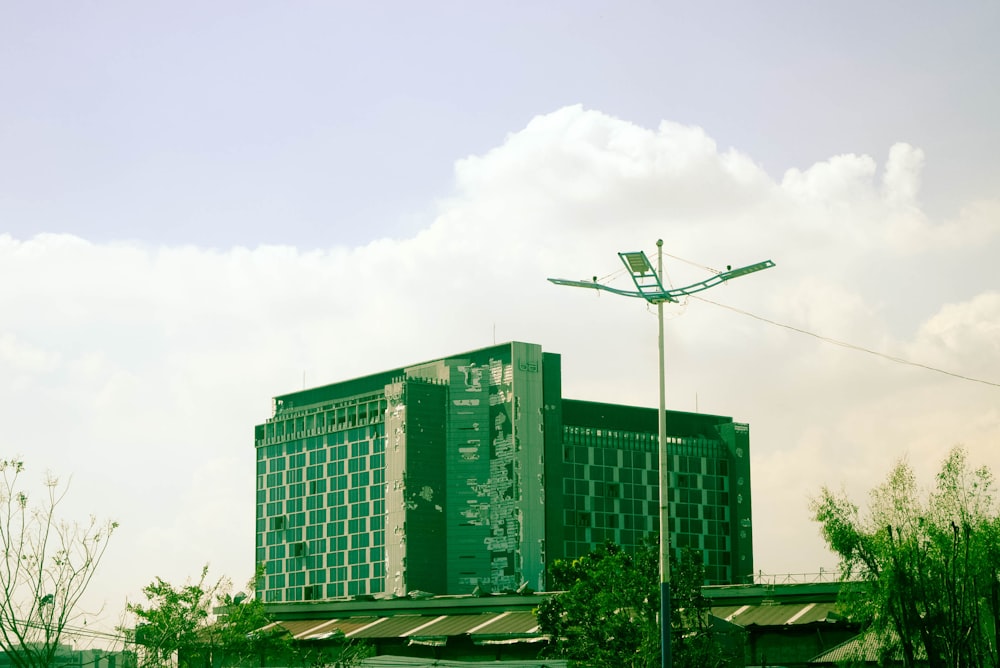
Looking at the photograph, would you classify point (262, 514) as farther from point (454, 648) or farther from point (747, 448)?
point (454, 648)

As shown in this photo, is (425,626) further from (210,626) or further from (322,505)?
(322,505)

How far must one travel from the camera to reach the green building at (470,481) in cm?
16050

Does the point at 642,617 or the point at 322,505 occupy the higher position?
the point at 322,505

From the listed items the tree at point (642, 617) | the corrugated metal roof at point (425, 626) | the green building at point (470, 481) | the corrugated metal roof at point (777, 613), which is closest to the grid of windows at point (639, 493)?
the green building at point (470, 481)

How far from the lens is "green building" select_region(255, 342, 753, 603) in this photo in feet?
527

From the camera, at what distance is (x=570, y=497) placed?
6890 inches

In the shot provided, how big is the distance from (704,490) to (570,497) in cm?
2487

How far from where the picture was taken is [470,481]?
536 ft

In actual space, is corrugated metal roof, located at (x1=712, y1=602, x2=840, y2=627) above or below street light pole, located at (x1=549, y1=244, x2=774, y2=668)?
below

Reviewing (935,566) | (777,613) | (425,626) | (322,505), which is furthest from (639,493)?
(935,566)

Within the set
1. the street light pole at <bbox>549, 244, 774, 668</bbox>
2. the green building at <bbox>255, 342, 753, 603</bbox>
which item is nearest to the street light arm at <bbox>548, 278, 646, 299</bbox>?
the street light pole at <bbox>549, 244, 774, 668</bbox>

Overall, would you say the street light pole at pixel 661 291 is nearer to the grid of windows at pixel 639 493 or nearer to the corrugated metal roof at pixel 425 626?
the corrugated metal roof at pixel 425 626

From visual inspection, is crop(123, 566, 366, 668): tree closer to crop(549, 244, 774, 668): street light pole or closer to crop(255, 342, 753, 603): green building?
crop(549, 244, 774, 668): street light pole

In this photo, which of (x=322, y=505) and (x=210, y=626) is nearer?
(x=210, y=626)
